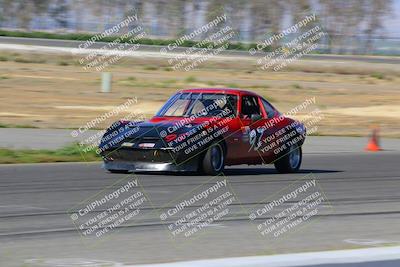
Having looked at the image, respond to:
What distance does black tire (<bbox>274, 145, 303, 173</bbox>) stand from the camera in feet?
59.1

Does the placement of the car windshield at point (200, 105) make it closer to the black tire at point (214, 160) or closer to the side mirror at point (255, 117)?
the side mirror at point (255, 117)

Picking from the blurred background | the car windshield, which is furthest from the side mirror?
the blurred background

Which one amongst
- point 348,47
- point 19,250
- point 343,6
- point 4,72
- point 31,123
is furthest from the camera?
point 343,6

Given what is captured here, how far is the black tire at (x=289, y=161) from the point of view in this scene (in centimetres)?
1800

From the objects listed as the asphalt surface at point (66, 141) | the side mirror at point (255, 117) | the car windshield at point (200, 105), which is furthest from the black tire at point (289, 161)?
the asphalt surface at point (66, 141)

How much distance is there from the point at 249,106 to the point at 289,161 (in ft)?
4.24

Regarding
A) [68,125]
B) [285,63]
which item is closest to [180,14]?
[285,63]

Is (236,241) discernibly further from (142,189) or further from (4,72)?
(4,72)

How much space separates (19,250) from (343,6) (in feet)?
344

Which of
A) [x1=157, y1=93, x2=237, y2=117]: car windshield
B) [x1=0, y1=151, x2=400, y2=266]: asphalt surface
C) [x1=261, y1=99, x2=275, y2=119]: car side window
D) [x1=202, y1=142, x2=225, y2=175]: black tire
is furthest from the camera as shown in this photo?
[x1=261, y1=99, x2=275, y2=119]: car side window

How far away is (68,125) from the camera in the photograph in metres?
28.9

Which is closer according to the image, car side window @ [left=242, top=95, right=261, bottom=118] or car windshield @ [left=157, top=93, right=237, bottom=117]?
car windshield @ [left=157, top=93, right=237, bottom=117]

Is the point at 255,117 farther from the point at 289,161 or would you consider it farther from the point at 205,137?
the point at 289,161

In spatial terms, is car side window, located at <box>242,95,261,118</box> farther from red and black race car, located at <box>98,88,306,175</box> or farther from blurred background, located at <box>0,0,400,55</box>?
blurred background, located at <box>0,0,400,55</box>
